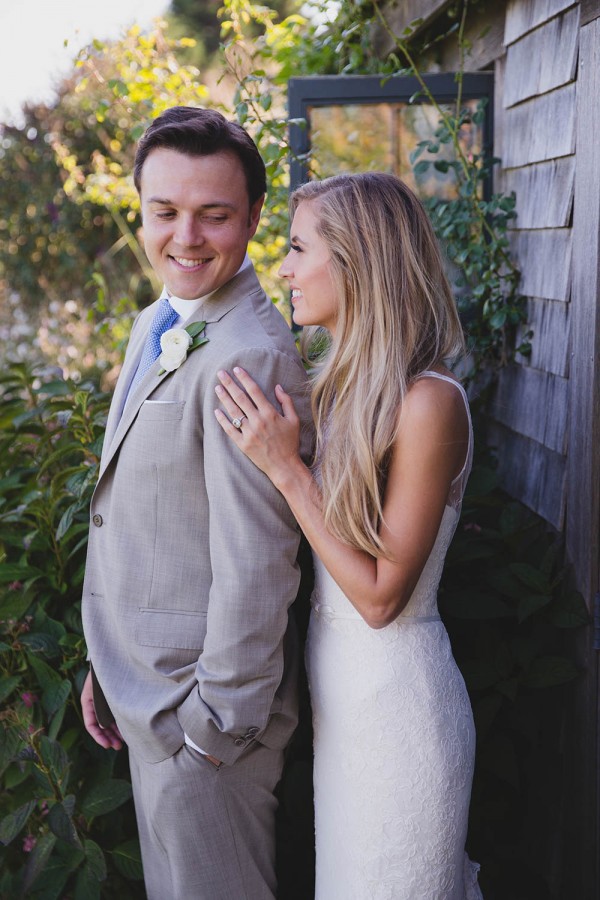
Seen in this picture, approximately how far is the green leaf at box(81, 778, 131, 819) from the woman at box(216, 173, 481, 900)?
504 mm

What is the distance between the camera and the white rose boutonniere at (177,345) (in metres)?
1.61

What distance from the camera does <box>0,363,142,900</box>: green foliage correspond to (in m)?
1.87

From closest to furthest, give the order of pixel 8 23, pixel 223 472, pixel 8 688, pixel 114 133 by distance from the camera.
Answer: pixel 223 472 < pixel 8 688 < pixel 114 133 < pixel 8 23

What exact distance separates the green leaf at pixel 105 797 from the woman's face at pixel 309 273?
1.11 meters

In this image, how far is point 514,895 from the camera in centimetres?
230

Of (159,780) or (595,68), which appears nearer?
(159,780)

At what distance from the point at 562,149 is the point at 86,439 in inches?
56.5

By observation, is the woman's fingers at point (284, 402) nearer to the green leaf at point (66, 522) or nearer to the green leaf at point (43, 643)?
the green leaf at point (66, 522)

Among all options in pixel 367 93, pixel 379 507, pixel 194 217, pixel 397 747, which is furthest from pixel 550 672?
pixel 367 93

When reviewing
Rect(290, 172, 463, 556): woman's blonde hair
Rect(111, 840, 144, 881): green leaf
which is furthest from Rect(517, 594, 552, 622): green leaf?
Rect(111, 840, 144, 881): green leaf

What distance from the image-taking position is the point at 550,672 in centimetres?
215

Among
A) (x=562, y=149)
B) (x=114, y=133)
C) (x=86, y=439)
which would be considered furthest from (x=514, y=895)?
(x=114, y=133)

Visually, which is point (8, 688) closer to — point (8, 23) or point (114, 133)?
point (114, 133)

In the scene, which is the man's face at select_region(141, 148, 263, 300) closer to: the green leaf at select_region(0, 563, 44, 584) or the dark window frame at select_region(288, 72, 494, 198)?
the green leaf at select_region(0, 563, 44, 584)
